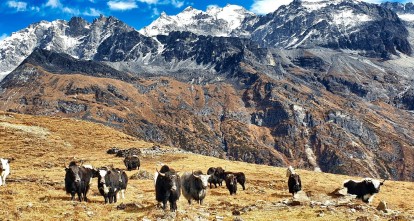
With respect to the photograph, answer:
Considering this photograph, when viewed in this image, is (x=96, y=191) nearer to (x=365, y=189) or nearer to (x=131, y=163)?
(x=131, y=163)

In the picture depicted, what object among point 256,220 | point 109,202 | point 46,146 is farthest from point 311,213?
point 46,146

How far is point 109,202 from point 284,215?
521 inches

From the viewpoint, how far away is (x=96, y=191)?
3828cm

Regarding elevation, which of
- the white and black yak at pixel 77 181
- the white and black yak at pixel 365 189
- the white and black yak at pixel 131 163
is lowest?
the white and black yak at pixel 365 189

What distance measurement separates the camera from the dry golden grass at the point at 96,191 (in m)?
24.8

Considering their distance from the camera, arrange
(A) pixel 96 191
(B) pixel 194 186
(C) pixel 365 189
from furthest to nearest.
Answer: (A) pixel 96 191
(C) pixel 365 189
(B) pixel 194 186

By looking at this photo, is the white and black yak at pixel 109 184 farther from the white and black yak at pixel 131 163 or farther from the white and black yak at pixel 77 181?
the white and black yak at pixel 131 163

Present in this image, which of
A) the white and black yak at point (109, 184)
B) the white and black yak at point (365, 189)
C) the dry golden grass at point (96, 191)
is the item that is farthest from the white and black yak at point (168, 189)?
the white and black yak at point (365, 189)

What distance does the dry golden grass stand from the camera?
24.8m

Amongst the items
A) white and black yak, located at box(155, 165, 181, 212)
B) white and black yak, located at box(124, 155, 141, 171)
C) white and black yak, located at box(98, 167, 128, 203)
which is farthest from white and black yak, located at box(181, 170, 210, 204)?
white and black yak, located at box(124, 155, 141, 171)

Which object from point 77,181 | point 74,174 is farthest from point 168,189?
point 74,174

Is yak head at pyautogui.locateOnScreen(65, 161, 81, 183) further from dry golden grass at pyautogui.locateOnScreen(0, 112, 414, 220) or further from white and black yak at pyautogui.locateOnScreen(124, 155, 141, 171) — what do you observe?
white and black yak at pyautogui.locateOnScreen(124, 155, 141, 171)

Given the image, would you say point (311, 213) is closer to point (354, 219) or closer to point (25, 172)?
point (354, 219)

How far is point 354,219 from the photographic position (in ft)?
77.7
